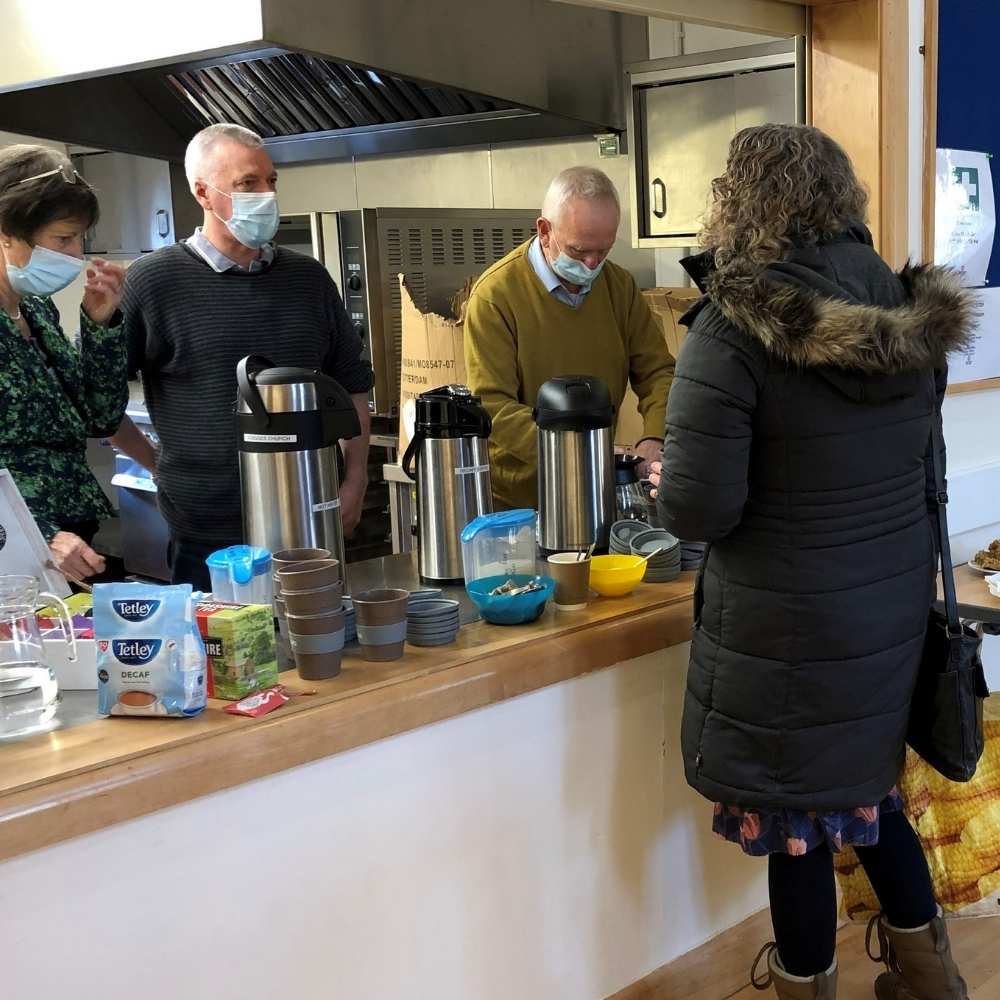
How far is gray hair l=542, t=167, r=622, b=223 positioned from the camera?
2.76 meters

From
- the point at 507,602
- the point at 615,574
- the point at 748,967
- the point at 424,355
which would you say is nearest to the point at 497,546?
the point at 507,602

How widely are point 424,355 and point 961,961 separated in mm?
2177

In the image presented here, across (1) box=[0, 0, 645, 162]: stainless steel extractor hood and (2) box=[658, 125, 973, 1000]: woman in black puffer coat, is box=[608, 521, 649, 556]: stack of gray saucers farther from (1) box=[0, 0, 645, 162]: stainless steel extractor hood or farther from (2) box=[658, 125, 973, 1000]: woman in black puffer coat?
(1) box=[0, 0, 645, 162]: stainless steel extractor hood

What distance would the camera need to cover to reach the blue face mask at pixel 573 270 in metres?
2.84

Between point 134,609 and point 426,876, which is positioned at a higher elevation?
point 134,609

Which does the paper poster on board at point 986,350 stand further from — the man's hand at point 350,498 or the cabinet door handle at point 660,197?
the man's hand at point 350,498

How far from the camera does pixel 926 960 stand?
2182 mm

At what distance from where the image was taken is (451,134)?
4598 mm

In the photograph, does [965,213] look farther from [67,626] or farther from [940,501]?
[67,626]

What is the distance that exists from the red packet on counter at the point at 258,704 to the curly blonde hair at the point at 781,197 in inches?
36.1

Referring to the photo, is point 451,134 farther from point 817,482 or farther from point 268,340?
point 817,482

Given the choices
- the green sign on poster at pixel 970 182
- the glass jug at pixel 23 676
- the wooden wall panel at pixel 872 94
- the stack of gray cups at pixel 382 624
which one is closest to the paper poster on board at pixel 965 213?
the green sign on poster at pixel 970 182

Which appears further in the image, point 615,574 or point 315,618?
point 615,574

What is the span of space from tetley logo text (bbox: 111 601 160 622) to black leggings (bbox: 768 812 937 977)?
114 centimetres
